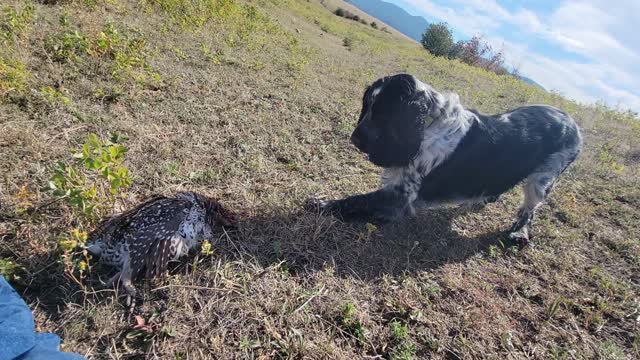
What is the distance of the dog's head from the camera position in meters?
3.04

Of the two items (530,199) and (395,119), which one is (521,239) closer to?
(530,199)

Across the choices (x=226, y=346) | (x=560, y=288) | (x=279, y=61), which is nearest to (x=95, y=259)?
(x=226, y=346)

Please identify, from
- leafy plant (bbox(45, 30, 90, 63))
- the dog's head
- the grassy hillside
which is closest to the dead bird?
the grassy hillside

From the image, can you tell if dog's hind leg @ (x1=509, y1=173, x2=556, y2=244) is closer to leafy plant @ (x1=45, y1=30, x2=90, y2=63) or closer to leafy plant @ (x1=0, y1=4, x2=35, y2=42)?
leafy plant @ (x1=45, y1=30, x2=90, y2=63)

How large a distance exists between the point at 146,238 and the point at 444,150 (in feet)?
8.00

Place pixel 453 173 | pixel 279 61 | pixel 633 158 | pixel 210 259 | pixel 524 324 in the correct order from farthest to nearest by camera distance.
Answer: pixel 279 61, pixel 633 158, pixel 453 173, pixel 524 324, pixel 210 259

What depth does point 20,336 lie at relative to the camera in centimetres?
171

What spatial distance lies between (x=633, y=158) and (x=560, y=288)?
16.1ft

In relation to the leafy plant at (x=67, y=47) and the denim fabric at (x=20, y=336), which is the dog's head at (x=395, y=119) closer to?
the denim fabric at (x=20, y=336)

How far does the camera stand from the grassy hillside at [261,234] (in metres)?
2.21

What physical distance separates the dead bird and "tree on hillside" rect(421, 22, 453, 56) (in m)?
21.9

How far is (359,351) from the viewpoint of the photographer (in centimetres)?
230

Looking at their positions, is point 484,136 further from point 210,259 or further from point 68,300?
point 68,300

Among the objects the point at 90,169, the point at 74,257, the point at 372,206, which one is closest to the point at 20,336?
the point at 74,257
